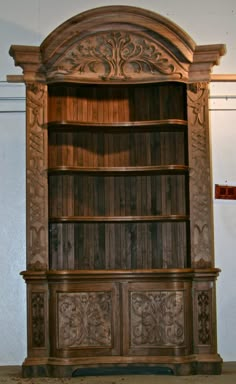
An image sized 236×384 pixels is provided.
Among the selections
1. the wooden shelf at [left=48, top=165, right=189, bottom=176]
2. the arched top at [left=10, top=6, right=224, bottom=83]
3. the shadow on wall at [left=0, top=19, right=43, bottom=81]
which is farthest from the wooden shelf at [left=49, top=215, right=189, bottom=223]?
the shadow on wall at [left=0, top=19, right=43, bottom=81]

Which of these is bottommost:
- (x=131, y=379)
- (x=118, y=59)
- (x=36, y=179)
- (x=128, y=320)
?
(x=131, y=379)

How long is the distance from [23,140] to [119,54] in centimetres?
109

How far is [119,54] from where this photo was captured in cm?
535

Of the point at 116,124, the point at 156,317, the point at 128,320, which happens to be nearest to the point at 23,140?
the point at 116,124

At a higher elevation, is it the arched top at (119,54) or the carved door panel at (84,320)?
the arched top at (119,54)

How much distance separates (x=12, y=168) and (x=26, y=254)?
776 mm

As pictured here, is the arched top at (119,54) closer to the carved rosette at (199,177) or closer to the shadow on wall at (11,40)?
the carved rosette at (199,177)

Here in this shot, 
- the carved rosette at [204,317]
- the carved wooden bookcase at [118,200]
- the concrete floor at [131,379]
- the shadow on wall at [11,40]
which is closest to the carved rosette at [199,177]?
the carved wooden bookcase at [118,200]

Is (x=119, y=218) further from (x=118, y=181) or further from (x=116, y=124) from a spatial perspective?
(x=116, y=124)

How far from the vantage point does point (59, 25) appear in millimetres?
5418

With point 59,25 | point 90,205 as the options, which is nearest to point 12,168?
point 90,205

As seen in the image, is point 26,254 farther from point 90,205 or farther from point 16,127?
point 16,127

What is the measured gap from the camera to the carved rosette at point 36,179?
207 inches

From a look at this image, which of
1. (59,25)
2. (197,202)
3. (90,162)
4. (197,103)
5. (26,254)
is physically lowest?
(26,254)
